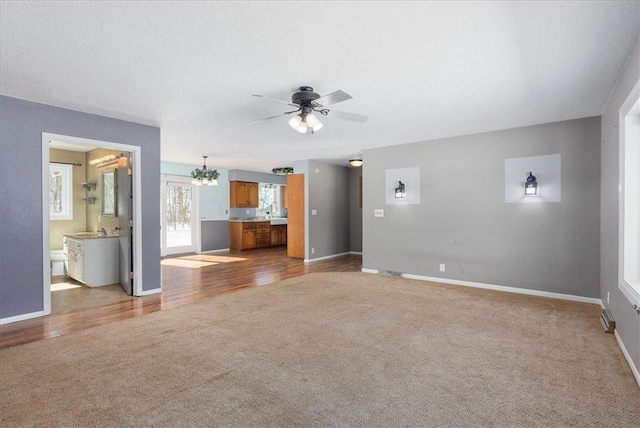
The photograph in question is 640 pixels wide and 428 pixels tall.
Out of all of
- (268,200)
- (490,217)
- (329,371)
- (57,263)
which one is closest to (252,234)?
(268,200)

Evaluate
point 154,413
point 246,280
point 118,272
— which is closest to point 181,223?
point 118,272

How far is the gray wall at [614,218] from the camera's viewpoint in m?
2.57

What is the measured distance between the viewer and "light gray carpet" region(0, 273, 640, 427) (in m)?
2.01

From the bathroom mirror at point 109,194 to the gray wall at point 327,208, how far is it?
399 centimetres

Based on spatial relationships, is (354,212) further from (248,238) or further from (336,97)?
(336,97)

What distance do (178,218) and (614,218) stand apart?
352 inches

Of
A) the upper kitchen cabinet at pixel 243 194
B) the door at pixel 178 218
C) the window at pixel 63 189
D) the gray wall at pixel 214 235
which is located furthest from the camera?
the upper kitchen cabinet at pixel 243 194

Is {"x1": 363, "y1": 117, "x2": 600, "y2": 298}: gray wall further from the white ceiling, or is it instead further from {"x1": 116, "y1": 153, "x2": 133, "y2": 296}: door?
{"x1": 116, "y1": 153, "x2": 133, "y2": 296}: door

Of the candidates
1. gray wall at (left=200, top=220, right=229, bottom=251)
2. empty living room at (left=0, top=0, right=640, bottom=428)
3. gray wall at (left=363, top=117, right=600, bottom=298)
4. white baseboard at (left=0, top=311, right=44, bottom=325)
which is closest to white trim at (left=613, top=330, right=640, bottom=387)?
empty living room at (left=0, top=0, right=640, bottom=428)

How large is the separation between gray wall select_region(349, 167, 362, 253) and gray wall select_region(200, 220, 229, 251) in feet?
12.3

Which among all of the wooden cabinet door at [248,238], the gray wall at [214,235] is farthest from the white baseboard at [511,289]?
the gray wall at [214,235]

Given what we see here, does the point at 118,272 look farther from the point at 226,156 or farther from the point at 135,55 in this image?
the point at 135,55

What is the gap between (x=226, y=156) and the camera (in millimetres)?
7512

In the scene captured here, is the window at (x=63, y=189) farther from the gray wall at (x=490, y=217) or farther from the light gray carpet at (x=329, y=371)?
the gray wall at (x=490, y=217)
